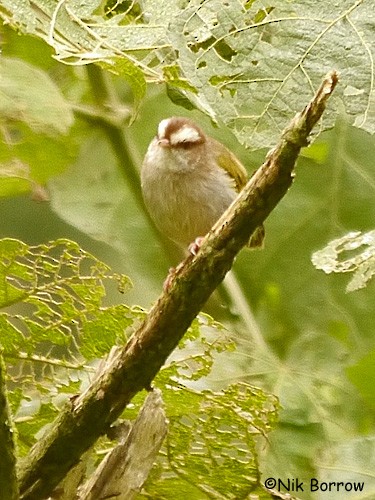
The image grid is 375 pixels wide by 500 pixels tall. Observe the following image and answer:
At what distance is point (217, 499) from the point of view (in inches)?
39.2

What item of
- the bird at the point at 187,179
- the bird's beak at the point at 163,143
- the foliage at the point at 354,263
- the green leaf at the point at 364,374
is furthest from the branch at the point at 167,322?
the bird's beak at the point at 163,143

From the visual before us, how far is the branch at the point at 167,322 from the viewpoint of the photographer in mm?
650

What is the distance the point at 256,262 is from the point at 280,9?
0.55 meters

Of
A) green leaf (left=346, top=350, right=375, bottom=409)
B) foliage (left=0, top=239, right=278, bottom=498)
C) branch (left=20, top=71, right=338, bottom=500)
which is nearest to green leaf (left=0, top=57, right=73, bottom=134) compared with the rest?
foliage (left=0, top=239, right=278, bottom=498)

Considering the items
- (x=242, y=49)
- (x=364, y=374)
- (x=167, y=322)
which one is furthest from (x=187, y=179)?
(x=167, y=322)

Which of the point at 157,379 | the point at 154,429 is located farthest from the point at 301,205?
the point at 154,429

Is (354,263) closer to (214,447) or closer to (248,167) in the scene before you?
(214,447)

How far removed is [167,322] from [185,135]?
0.78m

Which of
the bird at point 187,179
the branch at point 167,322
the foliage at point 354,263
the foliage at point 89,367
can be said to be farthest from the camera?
the bird at point 187,179

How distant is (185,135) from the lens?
58.3 inches

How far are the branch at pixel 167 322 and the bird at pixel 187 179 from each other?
0.59m

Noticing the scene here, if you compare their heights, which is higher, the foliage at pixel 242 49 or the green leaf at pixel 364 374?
the foliage at pixel 242 49

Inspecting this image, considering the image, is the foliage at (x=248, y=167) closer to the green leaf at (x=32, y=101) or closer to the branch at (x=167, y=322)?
the green leaf at (x=32, y=101)

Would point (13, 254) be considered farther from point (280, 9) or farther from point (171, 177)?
point (171, 177)
